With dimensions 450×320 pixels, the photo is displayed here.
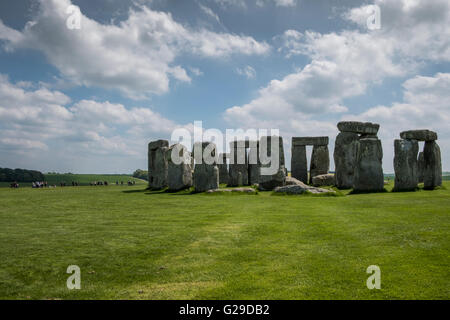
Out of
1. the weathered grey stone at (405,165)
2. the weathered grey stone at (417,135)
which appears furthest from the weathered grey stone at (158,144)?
the weathered grey stone at (417,135)

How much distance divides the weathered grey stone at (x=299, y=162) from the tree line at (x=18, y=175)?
183 ft

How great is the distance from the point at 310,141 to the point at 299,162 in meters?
1.95

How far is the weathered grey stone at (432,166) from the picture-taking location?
1800cm

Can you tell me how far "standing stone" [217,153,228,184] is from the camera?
2933 centimetres

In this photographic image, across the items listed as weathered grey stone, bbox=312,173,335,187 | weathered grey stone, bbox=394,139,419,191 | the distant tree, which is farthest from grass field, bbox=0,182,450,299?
the distant tree

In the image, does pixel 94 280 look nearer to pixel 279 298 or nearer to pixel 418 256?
pixel 279 298

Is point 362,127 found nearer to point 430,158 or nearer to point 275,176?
point 430,158

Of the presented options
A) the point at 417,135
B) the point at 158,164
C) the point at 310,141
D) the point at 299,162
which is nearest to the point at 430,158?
the point at 417,135

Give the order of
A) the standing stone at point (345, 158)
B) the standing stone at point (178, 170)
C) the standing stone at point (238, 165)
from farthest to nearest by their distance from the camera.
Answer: the standing stone at point (238, 165)
the standing stone at point (345, 158)
the standing stone at point (178, 170)

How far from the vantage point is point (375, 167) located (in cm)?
1702

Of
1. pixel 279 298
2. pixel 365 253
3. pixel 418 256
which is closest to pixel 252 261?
pixel 279 298

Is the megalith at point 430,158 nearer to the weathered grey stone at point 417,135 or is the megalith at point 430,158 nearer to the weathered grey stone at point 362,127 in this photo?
the weathered grey stone at point 417,135

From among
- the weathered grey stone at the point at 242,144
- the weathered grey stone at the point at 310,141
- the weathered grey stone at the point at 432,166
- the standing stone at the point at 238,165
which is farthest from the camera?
the weathered grey stone at the point at 242,144

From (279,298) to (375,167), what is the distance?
15.5 m
